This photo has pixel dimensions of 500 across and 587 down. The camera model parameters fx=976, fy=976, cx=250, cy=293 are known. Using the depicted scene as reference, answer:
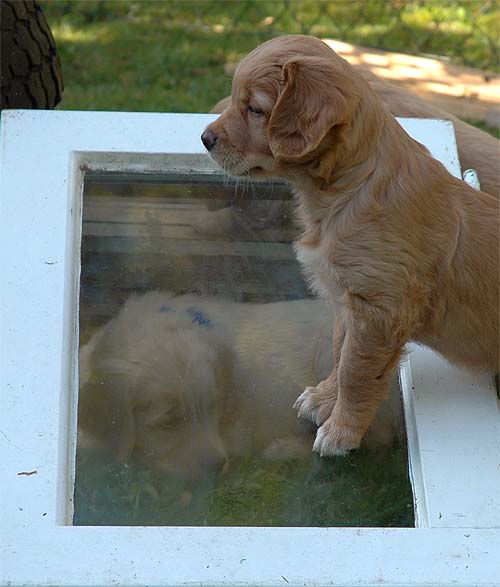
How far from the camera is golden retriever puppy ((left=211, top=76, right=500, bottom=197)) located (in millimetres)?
4172

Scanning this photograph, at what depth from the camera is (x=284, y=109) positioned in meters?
2.79

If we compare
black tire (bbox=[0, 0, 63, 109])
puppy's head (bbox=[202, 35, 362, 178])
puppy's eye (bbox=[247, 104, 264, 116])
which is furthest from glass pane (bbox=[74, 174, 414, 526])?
black tire (bbox=[0, 0, 63, 109])

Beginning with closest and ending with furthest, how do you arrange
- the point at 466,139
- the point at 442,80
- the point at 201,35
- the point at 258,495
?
the point at 258,495
the point at 466,139
the point at 442,80
the point at 201,35

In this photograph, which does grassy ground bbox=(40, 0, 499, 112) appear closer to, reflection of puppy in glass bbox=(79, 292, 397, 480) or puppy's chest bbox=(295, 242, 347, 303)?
reflection of puppy in glass bbox=(79, 292, 397, 480)

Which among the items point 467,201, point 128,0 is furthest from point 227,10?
point 467,201

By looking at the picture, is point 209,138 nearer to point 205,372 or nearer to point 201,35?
point 205,372

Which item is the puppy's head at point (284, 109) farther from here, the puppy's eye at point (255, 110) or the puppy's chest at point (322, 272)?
the puppy's chest at point (322, 272)

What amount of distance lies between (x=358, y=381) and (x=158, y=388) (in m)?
0.66

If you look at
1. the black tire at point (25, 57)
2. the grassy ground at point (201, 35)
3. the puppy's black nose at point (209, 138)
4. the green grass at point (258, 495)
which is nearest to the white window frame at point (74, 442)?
the green grass at point (258, 495)

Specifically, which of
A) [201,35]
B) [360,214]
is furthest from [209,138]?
[201,35]

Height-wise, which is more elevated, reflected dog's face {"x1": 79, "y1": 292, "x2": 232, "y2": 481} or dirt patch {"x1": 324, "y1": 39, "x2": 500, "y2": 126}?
reflected dog's face {"x1": 79, "y1": 292, "x2": 232, "y2": 481}

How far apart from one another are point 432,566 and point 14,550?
3.49ft

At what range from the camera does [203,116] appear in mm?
4000

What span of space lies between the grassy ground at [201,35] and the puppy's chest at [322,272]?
4188mm
